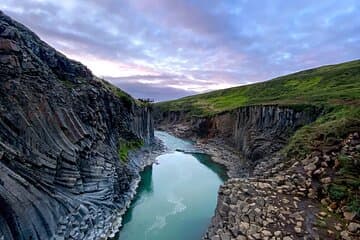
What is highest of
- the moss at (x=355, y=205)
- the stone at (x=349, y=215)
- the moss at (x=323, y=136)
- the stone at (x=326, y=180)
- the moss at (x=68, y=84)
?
the moss at (x=68, y=84)

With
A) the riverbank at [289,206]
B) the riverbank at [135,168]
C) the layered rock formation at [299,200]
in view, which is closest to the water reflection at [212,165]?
the riverbank at [135,168]

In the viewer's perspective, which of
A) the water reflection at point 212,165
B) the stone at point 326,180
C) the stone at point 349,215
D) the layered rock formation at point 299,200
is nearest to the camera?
the layered rock formation at point 299,200

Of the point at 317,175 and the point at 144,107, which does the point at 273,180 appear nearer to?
the point at 317,175

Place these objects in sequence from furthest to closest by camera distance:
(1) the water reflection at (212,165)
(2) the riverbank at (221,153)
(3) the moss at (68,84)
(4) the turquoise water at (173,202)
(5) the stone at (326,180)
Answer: (2) the riverbank at (221,153), (1) the water reflection at (212,165), (3) the moss at (68,84), (4) the turquoise water at (173,202), (5) the stone at (326,180)

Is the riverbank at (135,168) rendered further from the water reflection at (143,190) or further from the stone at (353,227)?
the stone at (353,227)

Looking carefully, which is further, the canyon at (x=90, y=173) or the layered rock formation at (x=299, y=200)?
the canyon at (x=90, y=173)

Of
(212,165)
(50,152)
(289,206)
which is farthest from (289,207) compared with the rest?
(212,165)

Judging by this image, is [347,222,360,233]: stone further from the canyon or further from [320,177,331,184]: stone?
[320,177,331,184]: stone
